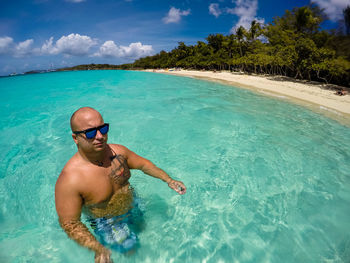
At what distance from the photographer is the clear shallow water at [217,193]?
273 cm

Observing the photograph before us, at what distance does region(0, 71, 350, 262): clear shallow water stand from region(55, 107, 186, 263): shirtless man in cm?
105

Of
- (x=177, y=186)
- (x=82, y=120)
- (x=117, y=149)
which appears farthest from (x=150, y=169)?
(x=82, y=120)

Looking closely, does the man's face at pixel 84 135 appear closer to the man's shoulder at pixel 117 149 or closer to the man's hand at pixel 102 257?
the man's shoulder at pixel 117 149

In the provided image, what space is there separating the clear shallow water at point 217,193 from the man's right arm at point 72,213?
1.06 metres

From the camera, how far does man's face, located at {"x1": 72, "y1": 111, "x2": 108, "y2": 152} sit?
1631mm

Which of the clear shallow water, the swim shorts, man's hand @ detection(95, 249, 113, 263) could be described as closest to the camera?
man's hand @ detection(95, 249, 113, 263)

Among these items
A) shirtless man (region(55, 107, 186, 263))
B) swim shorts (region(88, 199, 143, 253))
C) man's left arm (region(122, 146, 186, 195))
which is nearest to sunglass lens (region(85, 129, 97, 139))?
shirtless man (region(55, 107, 186, 263))

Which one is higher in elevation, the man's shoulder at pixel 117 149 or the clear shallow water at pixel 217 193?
the man's shoulder at pixel 117 149

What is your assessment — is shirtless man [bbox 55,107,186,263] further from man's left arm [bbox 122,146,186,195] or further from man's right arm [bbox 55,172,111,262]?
man's left arm [bbox 122,146,186,195]

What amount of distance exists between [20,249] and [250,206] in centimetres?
398

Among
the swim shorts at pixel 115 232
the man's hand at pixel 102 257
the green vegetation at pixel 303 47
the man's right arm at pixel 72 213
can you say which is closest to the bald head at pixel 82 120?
the man's right arm at pixel 72 213

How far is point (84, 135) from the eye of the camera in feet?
5.40

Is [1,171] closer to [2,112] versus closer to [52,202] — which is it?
[52,202]

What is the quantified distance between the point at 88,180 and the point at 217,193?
2.84 metres
